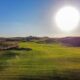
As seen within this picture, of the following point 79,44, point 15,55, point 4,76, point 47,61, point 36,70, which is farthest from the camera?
point 79,44

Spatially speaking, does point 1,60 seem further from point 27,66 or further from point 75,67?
point 75,67

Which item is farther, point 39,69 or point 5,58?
point 5,58

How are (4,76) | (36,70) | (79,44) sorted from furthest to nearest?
(79,44) → (36,70) → (4,76)

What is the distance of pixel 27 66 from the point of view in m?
24.8

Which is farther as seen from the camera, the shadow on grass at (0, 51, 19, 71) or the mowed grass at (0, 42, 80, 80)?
the shadow on grass at (0, 51, 19, 71)

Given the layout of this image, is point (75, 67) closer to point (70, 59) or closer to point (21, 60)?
point (70, 59)

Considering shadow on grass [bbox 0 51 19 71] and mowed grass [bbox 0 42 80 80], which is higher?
shadow on grass [bbox 0 51 19 71]

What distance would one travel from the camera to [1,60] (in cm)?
2784

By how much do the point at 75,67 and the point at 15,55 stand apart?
9.82 metres

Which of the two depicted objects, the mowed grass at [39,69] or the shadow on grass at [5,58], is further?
the shadow on grass at [5,58]

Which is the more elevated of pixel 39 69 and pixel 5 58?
pixel 5 58

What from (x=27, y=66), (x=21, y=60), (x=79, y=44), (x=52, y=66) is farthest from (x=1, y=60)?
(x=79, y=44)

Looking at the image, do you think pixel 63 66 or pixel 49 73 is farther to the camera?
pixel 63 66

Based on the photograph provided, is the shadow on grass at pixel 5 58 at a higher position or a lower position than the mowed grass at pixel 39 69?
higher
